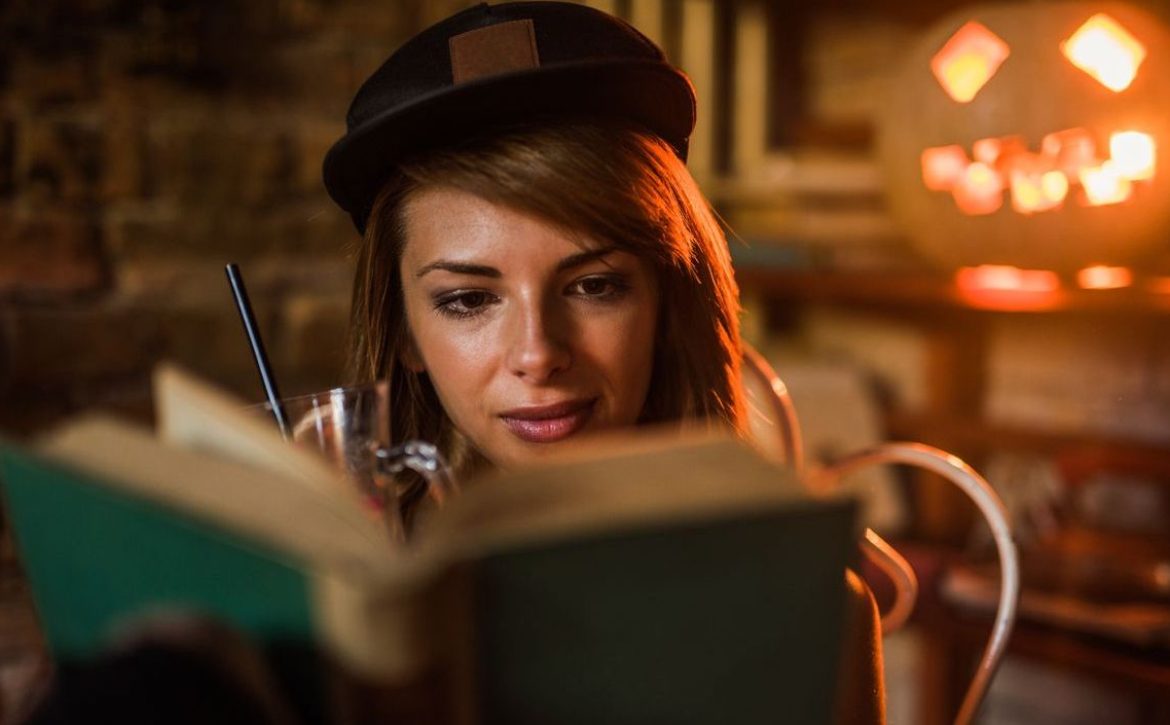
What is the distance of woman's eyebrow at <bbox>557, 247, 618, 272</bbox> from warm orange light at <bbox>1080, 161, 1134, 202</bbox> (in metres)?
1.01

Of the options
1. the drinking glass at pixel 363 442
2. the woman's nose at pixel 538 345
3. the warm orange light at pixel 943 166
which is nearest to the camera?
the drinking glass at pixel 363 442

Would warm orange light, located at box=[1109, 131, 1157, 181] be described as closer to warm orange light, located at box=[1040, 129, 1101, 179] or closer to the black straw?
warm orange light, located at box=[1040, 129, 1101, 179]

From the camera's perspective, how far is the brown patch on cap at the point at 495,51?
89 cm

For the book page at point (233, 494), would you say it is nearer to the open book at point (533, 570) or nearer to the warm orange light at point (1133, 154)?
the open book at point (533, 570)

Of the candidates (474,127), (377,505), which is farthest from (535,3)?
(377,505)

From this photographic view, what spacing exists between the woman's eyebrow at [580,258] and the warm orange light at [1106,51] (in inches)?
40.3

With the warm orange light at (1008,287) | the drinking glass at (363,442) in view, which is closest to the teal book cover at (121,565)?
the drinking glass at (363,442)

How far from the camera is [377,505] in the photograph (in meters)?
0.68

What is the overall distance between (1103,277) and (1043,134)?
240 mm

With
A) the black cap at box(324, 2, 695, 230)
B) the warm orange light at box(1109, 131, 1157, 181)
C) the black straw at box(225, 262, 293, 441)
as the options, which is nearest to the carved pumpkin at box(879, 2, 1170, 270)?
the warm orange light at box(1109, 131, 1157, 181)

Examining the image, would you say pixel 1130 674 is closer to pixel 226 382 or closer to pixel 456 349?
pixel 456 349

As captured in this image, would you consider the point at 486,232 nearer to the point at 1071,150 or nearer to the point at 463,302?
the point at 463,302

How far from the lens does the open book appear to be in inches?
16.4

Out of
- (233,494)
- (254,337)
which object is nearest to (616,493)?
(233,494)
